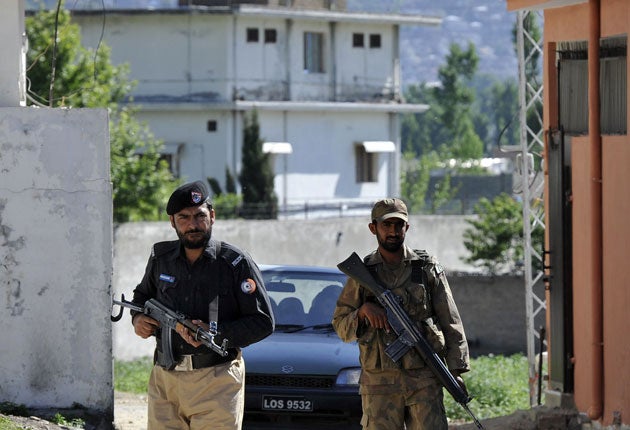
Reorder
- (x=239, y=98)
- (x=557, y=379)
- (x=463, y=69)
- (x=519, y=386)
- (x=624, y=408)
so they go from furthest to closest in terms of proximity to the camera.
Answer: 1. (x=463, y=69)
2. (x=239, y=98)
3. (x=519, y=386)
4. (x=557, y=379)
5. (x=624, y=408)

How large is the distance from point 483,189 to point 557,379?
5350 centimetres

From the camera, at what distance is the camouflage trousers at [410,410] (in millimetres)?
7285

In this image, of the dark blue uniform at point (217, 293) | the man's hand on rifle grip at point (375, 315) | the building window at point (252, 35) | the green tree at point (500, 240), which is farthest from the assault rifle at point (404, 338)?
the building window at point (252, 35)

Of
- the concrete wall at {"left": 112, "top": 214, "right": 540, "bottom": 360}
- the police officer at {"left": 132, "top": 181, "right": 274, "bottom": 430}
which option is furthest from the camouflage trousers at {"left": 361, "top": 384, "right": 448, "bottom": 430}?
the concrete wall at {"left": 112, "top": 214, "right": 540, "bottom": 360}

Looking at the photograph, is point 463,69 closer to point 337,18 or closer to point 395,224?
point 337,18

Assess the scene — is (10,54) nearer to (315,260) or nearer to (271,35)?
(315,260)

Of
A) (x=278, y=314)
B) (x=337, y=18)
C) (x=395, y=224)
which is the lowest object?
(x=278, y=314)

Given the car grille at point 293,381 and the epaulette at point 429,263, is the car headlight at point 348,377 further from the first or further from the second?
the epaulette at point 429,263

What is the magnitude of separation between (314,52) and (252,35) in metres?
2.79

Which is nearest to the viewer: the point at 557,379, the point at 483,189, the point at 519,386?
Result: the point at 557,379

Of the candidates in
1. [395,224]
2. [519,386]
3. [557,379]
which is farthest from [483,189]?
[395,224]

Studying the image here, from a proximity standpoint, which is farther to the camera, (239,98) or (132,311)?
(239,98)

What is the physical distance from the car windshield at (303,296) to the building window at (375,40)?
32906 mm

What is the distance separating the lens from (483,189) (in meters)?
64.1
